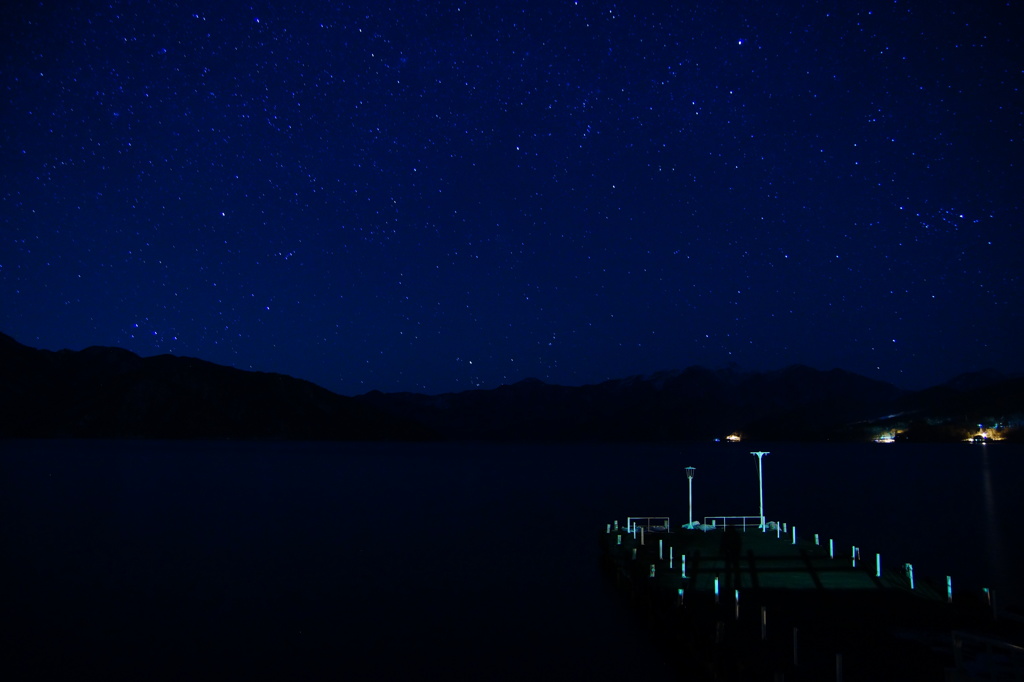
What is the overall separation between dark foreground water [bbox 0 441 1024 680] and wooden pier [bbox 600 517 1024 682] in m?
2.21

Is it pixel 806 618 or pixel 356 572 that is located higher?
pixel 806 618

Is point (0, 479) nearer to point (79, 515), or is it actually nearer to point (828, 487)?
point (79, 515)

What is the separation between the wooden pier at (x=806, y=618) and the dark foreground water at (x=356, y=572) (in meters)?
2.21

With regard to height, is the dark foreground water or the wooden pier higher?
the wooden pier

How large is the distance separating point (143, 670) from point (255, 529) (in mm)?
36653

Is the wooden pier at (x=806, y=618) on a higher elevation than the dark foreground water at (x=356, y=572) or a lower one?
higher

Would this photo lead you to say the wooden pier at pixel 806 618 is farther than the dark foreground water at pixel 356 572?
No

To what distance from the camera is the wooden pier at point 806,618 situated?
17094mm

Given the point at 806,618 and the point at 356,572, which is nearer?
the point at 806,618

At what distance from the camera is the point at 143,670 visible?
24312mm

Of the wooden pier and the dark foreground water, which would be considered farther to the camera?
the dark foreground water

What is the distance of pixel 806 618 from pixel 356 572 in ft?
88.7

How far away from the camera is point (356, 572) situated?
1646 inches

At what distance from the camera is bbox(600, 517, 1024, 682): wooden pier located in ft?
56.1
